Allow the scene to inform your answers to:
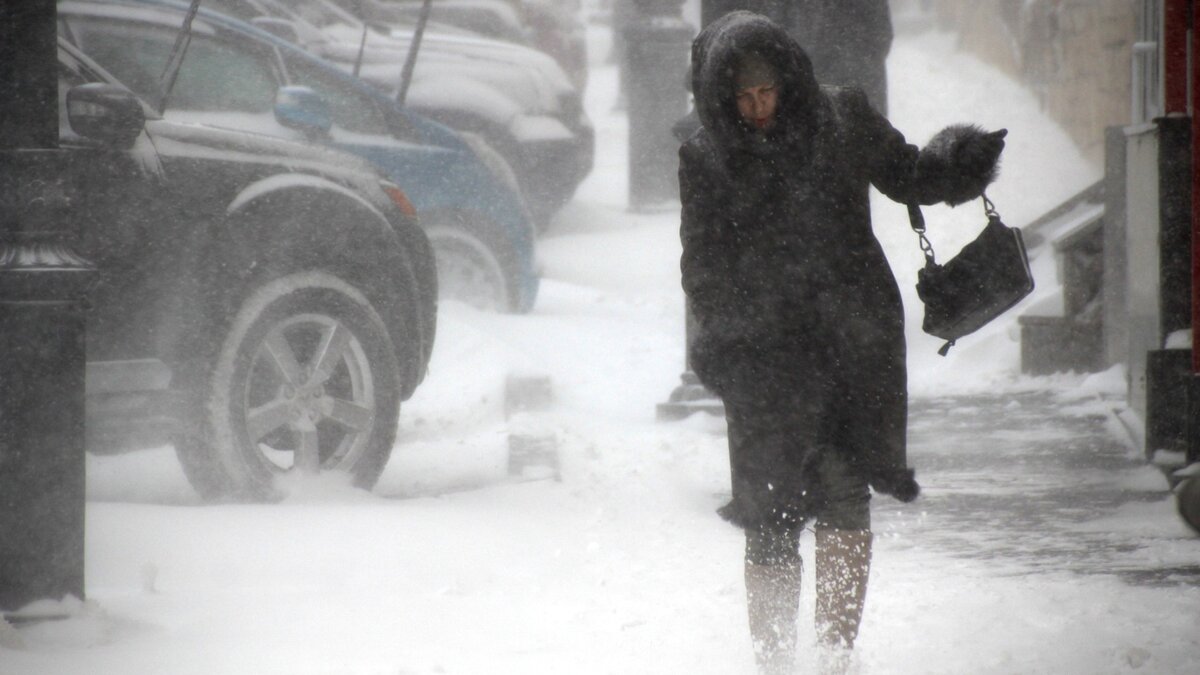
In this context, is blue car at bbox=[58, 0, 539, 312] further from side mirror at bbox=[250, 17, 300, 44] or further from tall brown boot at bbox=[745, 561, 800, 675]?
tall brown boot at bbox=[745, 561, 800, 675]

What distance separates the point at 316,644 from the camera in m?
4.04

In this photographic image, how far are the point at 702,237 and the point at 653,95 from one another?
10300 millimetres

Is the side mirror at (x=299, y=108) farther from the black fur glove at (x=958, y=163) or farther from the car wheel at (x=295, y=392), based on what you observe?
the black fur glove at (x=958, y=163)

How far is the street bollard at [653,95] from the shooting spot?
13.4m

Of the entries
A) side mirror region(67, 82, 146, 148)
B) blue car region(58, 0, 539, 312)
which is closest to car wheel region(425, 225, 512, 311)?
blue car region(58, 0, 539, 312)

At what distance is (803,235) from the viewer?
352cm

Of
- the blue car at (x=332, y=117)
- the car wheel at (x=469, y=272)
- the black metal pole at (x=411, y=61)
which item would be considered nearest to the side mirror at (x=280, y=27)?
the blue car at (x=332, y=117)

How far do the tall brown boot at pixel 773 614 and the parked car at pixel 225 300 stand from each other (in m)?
2.33

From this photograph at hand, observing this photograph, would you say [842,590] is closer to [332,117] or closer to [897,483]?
[897,483]

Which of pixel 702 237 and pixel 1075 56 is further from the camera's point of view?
pixel 1075 56

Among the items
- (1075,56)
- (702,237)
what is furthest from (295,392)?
(1075,56)

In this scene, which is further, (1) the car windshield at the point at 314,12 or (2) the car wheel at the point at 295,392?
(1) the car windshield at the point at 314,12

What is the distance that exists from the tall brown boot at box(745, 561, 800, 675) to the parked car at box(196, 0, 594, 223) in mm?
5196

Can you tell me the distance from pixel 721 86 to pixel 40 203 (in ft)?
5.28
